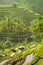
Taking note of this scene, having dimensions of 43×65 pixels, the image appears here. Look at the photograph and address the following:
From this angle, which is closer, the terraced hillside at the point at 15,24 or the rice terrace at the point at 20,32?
the rice terrace at the point at 20,32

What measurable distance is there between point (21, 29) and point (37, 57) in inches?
1365

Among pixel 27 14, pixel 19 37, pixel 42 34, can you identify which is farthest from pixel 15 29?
pixel 42 34

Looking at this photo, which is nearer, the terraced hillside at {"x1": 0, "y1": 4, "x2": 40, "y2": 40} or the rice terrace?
the rice terrace

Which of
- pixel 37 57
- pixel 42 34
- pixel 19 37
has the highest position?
pixel 37 57


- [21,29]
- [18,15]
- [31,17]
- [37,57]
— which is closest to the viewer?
[37,57]

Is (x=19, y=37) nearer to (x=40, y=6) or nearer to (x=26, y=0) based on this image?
(x=40, y=6)

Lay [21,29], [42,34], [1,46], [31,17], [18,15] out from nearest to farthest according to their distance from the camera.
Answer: [42,34] < [1,46] < [21,29] < [31,17] < [18,15]

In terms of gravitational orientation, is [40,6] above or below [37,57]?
below

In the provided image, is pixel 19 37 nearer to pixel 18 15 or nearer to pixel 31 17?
pixel 31 17

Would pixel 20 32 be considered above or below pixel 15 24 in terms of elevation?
below

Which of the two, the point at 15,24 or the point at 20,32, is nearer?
the point at 15,24

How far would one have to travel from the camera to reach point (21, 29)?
137 feet

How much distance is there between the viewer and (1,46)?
103 ft

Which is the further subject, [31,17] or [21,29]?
[31,17]
